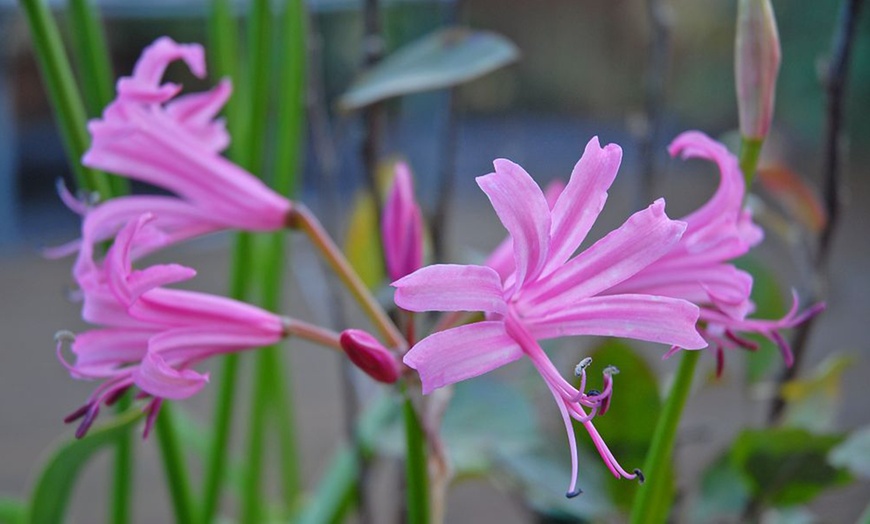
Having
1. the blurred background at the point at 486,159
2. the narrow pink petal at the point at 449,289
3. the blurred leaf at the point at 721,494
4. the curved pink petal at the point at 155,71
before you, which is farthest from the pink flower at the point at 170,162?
the blurred background at the point at 486,159

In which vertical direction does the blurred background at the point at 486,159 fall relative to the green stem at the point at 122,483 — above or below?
below

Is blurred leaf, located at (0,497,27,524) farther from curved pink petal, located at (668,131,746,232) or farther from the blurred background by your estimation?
the blurred background

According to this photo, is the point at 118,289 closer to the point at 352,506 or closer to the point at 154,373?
the point at 154,373

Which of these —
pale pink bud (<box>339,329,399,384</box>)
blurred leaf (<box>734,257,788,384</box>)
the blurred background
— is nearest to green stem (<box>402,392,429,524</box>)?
pale pink bud (<box>339,329,399,384</box>)

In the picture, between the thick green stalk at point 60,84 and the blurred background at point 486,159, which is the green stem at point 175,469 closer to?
the thick green stalk at point 60,84

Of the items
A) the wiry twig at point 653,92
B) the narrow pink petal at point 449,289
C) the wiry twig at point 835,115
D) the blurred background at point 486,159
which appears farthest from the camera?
the blurred background at point 486,159
